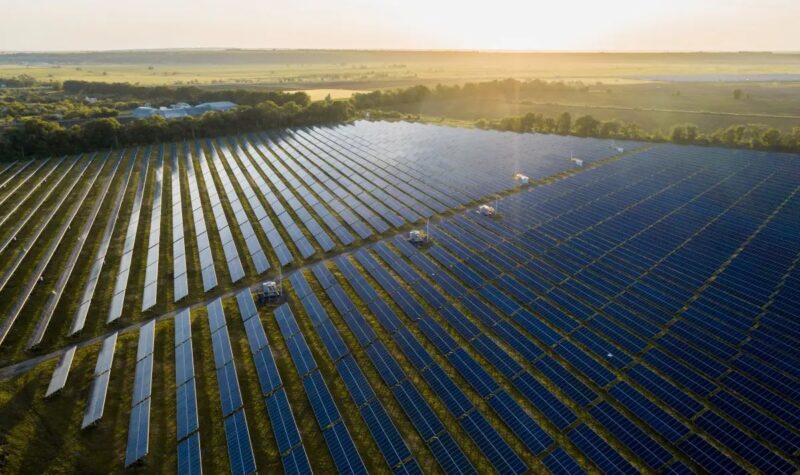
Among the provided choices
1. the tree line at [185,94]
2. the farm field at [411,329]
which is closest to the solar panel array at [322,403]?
the farm field at [411,329]

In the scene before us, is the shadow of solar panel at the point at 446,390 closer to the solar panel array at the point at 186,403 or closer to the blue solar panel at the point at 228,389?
the blue solar panel at the point at 228,389

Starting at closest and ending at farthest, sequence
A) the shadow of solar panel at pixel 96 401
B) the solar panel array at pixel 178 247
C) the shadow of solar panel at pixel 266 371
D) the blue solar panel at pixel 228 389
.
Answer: the shadow of solar panel at pixel 96 401
the blue solar panel at pixel 228 389
the shadow of solar panel at pixel 266 371
the solar panel array at pixel 178 247

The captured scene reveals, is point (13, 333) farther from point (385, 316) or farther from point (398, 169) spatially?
point (398, 169)

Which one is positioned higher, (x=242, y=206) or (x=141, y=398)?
(x=242, y=206)

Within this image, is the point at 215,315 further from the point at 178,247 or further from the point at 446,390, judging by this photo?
the point at 446,390

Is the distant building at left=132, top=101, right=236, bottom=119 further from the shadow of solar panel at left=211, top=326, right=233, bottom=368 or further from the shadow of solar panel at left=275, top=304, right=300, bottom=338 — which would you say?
the shadow of solar panel at left=211, top=326, right=233, bottom=368

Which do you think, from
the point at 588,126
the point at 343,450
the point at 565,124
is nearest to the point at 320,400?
the point at 343,450

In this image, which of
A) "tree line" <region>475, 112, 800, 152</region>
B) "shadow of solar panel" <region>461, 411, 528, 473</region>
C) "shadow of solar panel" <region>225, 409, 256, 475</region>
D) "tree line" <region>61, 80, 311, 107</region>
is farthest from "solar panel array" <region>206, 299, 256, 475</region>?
"tree line" <region>61, 80, 311, 107</region>
